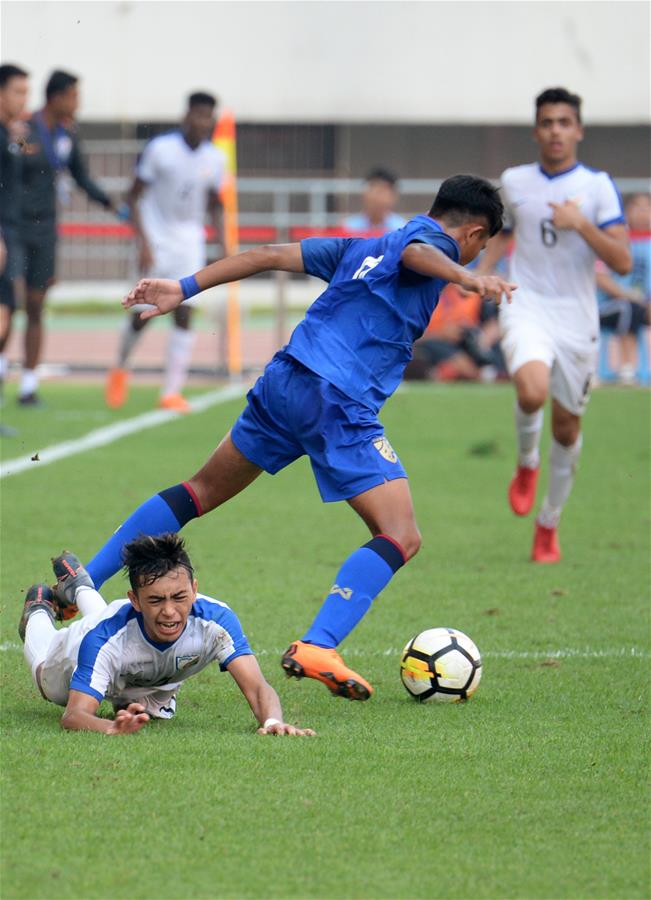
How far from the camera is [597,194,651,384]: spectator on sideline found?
55.7 feet

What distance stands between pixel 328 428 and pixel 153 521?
848mm

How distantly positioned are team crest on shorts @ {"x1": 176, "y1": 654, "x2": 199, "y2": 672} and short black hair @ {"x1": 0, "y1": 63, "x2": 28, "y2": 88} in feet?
26.6

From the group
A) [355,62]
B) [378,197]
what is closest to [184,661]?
[378,197]

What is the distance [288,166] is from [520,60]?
4.68 meters

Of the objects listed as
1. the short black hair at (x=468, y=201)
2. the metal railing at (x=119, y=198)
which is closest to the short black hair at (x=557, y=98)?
the short black hair at (x=468, y=201)

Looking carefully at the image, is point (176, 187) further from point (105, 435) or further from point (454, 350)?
point (454, 350)

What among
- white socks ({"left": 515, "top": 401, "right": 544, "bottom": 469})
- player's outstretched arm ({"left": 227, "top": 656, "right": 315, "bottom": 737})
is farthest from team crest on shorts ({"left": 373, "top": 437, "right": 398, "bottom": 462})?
white socks ({"left": 515, "top": 401, "right": 544, "bottom": 469})

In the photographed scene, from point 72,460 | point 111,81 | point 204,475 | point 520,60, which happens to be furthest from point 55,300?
point 204,475

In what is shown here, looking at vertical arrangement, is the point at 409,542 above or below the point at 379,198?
below

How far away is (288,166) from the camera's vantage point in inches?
1118

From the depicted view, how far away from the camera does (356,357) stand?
18.0ft

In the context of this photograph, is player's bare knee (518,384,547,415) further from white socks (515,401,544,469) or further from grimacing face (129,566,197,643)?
grimacing face (129,566,197,643)

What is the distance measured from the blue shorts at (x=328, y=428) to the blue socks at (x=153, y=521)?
1.65ft

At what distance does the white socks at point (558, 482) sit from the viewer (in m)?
8.27
